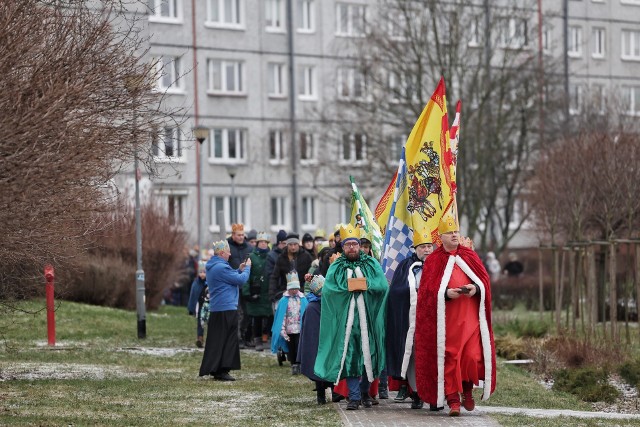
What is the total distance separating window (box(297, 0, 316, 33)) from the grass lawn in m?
35.1

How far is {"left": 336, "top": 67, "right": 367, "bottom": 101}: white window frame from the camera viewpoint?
53.4 m

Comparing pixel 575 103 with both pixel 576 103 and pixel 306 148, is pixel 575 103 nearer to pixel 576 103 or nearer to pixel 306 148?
pixel 576 103

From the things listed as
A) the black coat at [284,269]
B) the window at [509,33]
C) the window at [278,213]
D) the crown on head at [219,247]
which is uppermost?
the window at [509,33]

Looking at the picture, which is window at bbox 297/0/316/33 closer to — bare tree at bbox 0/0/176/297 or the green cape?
bare tree at bbox 0/0/176/297

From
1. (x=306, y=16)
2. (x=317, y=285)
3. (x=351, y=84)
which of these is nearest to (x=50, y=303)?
(x=317, y=285)

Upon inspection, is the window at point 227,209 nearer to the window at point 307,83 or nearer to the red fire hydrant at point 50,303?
the window at point 307,83

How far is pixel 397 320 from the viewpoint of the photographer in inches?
661

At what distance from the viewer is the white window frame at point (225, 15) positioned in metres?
60.0

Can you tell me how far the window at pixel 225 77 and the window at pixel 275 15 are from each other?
2134 millimetres

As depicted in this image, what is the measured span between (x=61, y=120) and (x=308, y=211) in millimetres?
49297

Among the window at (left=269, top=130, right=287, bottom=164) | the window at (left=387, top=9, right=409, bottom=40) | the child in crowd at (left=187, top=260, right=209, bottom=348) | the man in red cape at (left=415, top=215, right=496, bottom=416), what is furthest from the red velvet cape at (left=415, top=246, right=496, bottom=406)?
the window at (left=269, top=130, right=287, bottom=164)

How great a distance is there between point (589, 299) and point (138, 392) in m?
10.1

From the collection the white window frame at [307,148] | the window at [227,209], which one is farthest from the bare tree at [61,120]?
the white window frame at [307,148]

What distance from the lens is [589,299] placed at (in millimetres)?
26141
